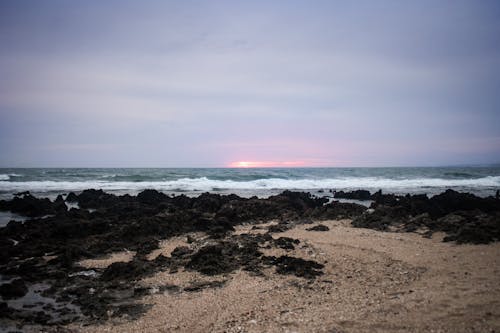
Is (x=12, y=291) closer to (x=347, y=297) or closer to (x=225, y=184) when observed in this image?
(x=347, y=297)

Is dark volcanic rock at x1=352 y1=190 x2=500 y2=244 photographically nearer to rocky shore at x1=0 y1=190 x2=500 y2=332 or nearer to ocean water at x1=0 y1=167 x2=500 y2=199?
rocky shore at x1=0 y1=190 x2=500 y2=332

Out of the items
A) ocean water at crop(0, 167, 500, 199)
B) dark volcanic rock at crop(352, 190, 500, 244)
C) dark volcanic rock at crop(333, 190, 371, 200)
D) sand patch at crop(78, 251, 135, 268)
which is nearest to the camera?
sand patch at crop(78, 251, 135, 268)

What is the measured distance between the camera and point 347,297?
5.26 m

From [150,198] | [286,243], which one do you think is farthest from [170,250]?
[150,198]

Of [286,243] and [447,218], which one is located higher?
[447,218]

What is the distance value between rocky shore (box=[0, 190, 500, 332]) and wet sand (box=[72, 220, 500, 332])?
7cm

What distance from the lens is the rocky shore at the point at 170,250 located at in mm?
5488

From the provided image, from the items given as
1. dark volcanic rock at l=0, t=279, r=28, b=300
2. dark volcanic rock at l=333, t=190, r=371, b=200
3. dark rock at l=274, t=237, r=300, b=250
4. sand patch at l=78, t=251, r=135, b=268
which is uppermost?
dark volcanic rock at l=333, t=190, r=371, b=200

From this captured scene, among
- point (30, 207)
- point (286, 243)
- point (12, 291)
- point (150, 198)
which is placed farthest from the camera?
point (150, 198)

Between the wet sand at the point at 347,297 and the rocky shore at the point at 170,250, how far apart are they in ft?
0.23

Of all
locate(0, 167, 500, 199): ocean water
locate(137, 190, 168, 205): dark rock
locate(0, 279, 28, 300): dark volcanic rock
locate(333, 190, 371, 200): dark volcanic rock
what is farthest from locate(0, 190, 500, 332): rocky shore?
locate(0, 167, 500, 199): ocean water

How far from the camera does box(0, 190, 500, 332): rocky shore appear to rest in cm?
549

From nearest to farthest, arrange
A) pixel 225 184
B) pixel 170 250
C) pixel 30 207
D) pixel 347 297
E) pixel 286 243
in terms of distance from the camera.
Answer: pixel 347 297 < pixel 286 243 < pixel 170 250 < pixel 30 207 < pixel 225 184

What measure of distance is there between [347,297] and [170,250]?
17.1 feet
